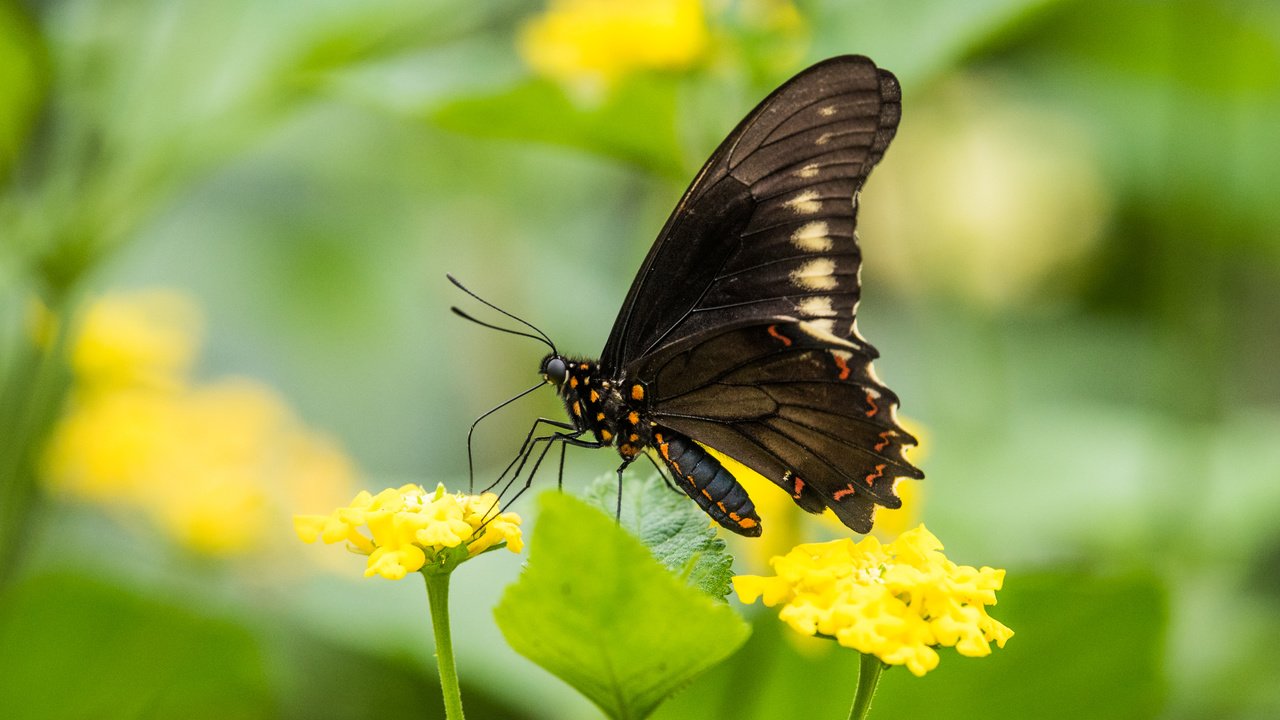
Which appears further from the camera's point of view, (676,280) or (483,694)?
(483,694)

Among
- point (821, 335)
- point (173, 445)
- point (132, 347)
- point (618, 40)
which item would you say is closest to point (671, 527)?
point (821, 335)

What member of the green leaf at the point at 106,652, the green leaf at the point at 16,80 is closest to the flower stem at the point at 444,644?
the green leaf at the point at 106,652

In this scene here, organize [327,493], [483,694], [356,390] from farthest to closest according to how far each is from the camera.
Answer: [356,390] → [327,493] → [483,694]

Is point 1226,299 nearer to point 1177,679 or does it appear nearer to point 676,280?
point 1177,679

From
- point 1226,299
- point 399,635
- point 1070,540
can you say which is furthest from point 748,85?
point 1226,299

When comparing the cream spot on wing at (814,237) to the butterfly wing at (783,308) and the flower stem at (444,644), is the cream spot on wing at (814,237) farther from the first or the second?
the flower stem at (444,644)

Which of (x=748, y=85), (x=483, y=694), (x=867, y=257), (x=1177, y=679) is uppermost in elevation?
(x=867, y=257)
